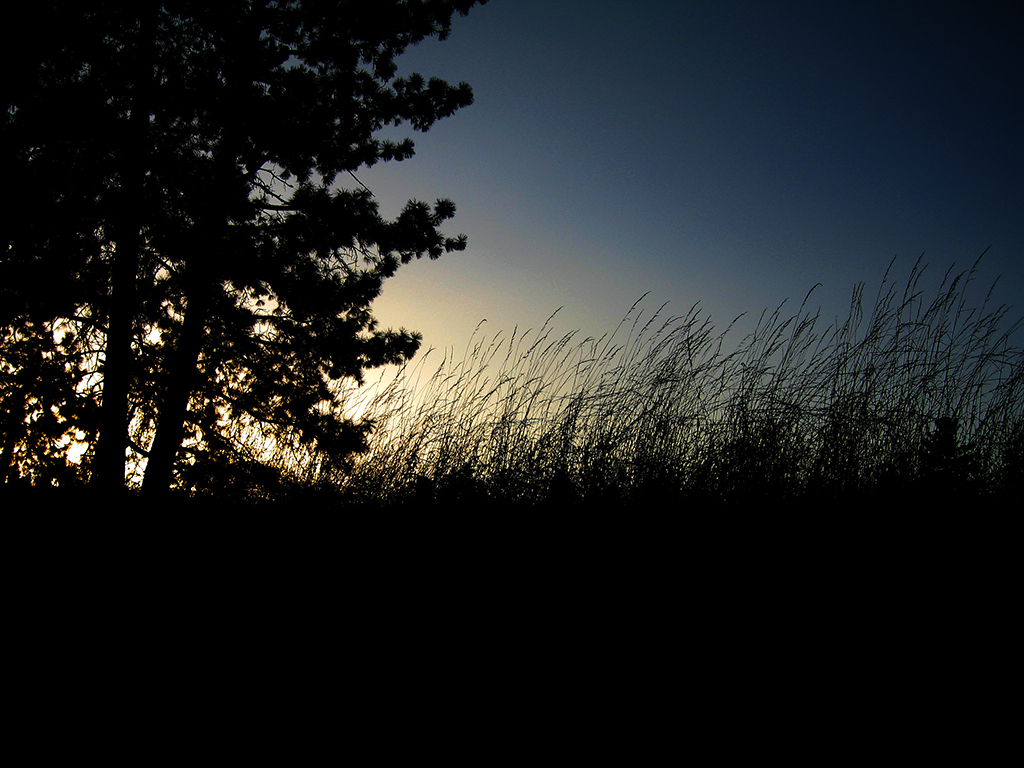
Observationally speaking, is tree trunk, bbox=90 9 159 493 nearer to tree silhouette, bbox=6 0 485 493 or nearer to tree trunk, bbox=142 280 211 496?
tree silhouette, bbox=6 0 485 493

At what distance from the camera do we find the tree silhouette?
158 inches

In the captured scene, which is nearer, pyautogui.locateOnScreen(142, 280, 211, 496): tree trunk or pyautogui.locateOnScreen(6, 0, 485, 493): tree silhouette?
pyautogui.locateOnScreen(6, 0, 485, 493): tree silhouette

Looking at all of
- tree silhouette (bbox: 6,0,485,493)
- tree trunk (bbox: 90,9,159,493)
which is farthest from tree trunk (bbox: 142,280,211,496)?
tree trunk (bbox: 90,9,159,493)

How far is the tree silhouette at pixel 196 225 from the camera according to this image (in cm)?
402

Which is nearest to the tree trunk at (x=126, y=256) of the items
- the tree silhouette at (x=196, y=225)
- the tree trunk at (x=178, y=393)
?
the tree silhouette at (x=196, y=225)

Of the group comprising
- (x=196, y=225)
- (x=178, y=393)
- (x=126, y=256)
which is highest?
(x=196, y=225)

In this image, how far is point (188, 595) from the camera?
1.86 meters

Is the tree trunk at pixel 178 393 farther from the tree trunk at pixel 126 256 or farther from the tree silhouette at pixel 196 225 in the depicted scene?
the tree trunk at pixel 126 256

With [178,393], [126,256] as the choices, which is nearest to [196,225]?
[126,256]

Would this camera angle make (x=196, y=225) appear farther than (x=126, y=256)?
Yes

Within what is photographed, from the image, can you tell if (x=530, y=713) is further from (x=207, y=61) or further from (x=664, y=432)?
(x=207, y=61)

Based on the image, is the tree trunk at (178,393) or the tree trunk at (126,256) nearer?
the tree trunk at (126,256)

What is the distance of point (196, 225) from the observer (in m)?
4.71

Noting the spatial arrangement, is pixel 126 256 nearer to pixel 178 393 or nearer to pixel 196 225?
pixel 196 225
